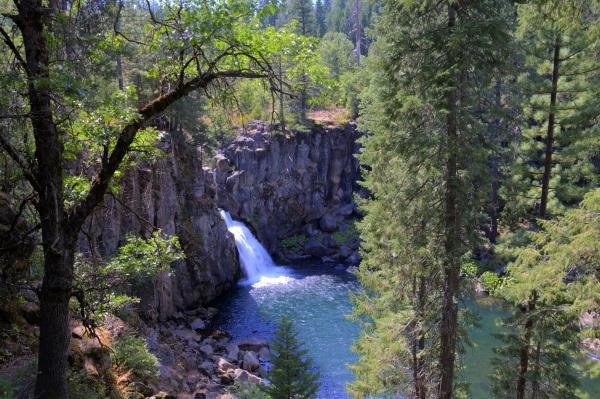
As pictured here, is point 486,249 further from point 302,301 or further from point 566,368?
point 566,368

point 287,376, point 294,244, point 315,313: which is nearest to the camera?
point 287,376

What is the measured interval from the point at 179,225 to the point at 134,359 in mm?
13458

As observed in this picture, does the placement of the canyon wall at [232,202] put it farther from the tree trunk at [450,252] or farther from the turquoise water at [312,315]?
the tree trunk at [450,252]

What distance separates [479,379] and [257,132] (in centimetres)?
2601

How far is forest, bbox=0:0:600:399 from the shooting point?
4.75m

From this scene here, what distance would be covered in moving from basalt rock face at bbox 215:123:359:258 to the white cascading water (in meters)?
1.58

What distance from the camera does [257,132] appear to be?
119ft

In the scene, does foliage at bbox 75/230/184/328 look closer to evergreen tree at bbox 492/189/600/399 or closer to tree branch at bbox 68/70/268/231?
tree branch at bbox 68/70/268/231

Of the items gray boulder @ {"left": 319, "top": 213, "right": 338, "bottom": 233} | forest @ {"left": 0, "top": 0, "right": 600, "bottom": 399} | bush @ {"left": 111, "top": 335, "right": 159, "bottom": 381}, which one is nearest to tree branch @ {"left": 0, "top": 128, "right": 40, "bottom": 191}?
forest @ {"left": 0, "top": 0, "right": 600, "bottom": 399}

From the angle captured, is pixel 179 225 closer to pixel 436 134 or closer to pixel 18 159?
pixel 436 134

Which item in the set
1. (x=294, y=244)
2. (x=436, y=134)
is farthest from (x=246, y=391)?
(x=294, y=244)

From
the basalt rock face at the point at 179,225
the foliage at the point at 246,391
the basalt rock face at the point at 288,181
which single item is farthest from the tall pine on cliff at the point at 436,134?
the basalt rock face at the point at 288,181

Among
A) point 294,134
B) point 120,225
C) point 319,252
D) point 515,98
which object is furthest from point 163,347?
point 294,134

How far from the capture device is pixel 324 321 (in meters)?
23.7
